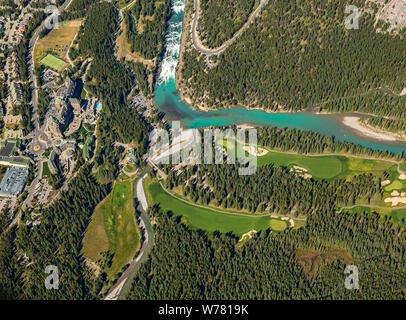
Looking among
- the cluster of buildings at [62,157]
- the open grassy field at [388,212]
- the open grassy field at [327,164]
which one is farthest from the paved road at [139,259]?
the open grassy field at [388,212]

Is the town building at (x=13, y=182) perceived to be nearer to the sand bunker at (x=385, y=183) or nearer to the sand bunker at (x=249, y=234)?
the sand bunker at (x=249, y=234)

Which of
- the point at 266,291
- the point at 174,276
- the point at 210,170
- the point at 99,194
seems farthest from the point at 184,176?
the point at 266,291

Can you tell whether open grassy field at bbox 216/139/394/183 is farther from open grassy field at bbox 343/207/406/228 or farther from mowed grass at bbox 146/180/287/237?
mowed grass at bbox 146/180/287/237

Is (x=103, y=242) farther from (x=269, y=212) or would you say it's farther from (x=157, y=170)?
(x=269, y=212)

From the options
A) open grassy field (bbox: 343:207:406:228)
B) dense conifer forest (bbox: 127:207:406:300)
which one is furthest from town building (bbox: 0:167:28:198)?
open grassy field (bbox: 343:207:406:228)

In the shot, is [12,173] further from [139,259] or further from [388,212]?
[388,212]
